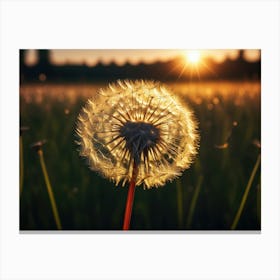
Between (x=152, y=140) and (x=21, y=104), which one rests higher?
(x=21, y=104)

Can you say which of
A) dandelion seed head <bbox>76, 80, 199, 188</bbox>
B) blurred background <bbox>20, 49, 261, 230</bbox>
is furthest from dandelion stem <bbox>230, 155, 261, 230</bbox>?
dandelion seed head <bbox>76, 80, 199, 188</bbox>

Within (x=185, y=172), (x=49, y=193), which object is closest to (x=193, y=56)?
(x=185, y=172)

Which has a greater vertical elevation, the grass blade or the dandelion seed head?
the dandelion seed head

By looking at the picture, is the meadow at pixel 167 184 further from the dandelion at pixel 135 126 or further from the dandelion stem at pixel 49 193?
the dandelion at pixel 135 126

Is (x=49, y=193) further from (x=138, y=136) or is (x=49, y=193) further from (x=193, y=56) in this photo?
(x=193, y=56)

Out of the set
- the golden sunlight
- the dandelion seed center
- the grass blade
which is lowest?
the grass blade

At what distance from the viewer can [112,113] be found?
281 centimetres

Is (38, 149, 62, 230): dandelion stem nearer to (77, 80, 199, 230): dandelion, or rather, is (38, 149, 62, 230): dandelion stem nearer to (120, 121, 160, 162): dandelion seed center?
(77, 80, 199, 230): dandelion

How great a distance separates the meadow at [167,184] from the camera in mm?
3297

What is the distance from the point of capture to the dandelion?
275 cm
